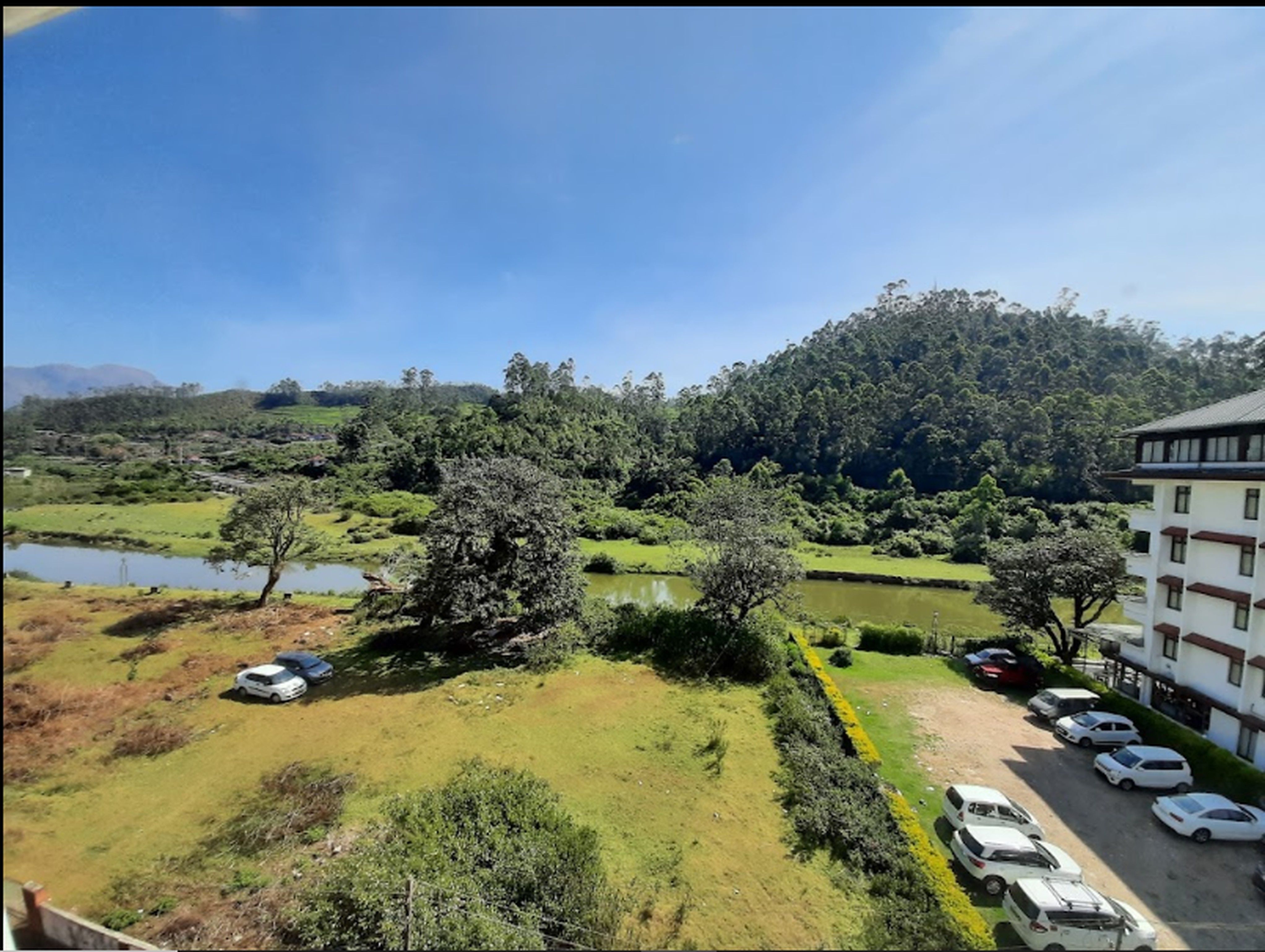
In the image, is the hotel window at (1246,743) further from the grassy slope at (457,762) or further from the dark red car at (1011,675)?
the grassy slope at (457,762)

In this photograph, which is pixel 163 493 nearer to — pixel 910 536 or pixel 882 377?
pixel 910 536

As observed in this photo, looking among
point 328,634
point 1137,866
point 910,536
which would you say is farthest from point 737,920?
point 910,536

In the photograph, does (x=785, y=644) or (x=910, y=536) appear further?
(x=910, y=536)

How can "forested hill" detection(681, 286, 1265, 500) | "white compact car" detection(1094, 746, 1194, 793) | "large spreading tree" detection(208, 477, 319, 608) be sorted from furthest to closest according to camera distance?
1. "forested hill" detection(681, 286, 1265, 500)
2. "large spreading tree" detection(208, 477, 319, 608)
3. "white compact car" detection(1094, 746, 1194, 793)

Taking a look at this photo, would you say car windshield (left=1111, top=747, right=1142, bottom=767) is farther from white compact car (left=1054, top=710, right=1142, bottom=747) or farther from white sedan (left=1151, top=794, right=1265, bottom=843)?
white sedan (left=1151, top=794, right=1265, bottom=843)

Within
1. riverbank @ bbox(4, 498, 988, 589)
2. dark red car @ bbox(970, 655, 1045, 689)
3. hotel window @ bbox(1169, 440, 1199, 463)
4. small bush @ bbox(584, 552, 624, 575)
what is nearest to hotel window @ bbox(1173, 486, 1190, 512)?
hotel window @ bbox(1169, 440, 1199, 463)

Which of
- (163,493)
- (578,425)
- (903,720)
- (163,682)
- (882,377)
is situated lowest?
(903,720)
